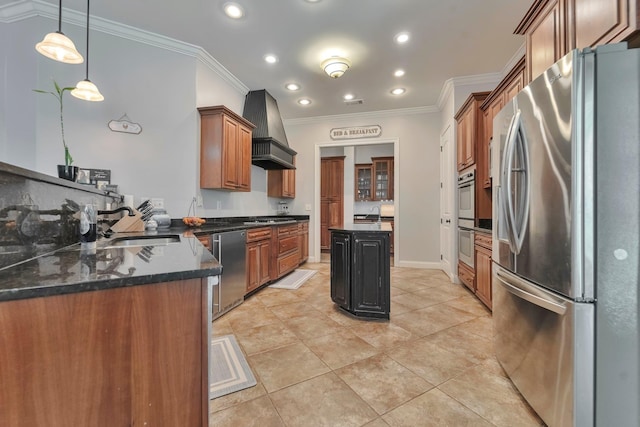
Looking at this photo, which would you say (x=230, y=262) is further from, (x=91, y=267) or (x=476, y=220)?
(x=476, y=220)

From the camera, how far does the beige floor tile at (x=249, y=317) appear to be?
8.14 ft

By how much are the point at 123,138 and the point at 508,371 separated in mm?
3973

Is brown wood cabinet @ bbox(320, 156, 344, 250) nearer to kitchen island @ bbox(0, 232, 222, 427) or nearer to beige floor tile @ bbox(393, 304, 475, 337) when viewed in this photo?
beige floor tile @ bbox(393, 304, 475, 337)

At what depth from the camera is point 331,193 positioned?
6840mm

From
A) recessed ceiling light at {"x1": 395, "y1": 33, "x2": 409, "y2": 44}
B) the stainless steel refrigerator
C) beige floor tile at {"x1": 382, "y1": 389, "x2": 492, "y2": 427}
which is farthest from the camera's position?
recessed ceiling light at {"x1": 395, "y1": 33, "x2": 409, "y2": 44}

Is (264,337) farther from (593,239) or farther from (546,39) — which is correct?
(546,39)

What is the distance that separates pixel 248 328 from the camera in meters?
2.42

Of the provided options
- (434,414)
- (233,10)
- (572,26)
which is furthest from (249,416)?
(233,10)

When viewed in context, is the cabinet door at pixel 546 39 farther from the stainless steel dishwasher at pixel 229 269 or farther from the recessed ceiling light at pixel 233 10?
the stainless steel dishwasher at pixel 229 269

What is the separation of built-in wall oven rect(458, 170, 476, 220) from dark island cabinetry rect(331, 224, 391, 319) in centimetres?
150

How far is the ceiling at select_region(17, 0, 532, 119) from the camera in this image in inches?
98.0

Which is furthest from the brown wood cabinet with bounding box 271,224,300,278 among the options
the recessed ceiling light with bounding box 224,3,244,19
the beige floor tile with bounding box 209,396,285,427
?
the recessed ceiling light with bounding box 224,3,244,19

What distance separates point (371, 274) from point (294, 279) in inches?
72.8

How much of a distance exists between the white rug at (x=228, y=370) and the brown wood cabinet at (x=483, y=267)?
2412mm
